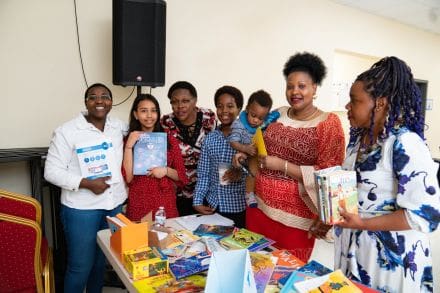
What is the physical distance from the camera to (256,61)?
4.21 meters

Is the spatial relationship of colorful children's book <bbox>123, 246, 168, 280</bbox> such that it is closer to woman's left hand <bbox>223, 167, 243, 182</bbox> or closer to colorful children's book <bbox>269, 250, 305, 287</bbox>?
colorful children's book <bbox>269, 250, 305, 287</bbox>

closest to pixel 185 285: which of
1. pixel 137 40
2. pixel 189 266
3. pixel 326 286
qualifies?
pixel 189 266

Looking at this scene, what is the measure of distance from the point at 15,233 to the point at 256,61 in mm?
3389

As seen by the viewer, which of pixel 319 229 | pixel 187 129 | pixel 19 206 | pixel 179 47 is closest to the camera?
pixel 319 229

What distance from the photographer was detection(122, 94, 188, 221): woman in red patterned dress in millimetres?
1991

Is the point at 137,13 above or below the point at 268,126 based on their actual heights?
above

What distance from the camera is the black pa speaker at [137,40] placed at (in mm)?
2625

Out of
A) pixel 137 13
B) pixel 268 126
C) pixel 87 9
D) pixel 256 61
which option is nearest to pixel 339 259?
pixel 268 126

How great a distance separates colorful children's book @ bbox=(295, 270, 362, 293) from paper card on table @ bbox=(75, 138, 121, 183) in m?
1.40

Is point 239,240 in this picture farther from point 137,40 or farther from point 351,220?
point 137,40

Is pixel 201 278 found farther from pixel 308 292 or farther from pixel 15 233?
pixel 15 233

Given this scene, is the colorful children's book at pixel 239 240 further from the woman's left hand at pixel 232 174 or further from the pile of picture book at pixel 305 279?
the woman's left hand at pixel 232 174

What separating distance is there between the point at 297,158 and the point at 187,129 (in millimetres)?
936

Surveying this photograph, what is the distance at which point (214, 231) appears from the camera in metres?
1.61
